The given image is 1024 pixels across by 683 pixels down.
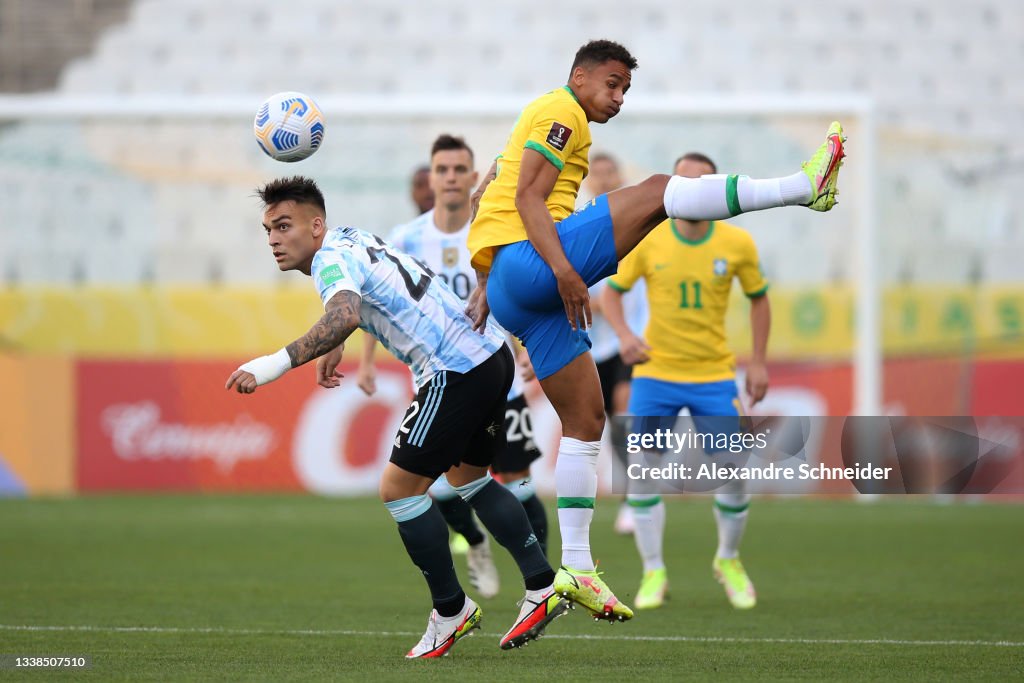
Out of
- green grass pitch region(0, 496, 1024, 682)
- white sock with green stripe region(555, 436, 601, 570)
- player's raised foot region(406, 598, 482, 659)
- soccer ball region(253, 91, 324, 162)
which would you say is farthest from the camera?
soccer ball region(253, 91, 324, 162)

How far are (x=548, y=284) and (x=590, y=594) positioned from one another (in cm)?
127

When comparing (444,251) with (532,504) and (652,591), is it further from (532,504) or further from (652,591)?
(652,591)

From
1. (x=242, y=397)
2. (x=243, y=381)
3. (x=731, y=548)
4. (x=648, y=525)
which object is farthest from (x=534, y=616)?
(x=242, y=397)

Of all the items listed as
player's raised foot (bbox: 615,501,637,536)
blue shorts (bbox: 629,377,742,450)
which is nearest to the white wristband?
blue shorts (bbox: 629,377,742,450)

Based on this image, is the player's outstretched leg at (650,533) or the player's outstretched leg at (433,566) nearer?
the player's outstretched leg at (433,566)

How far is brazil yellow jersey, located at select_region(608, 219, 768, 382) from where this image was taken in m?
8.12

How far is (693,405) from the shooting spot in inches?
317

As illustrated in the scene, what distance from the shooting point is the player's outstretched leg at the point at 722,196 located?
5.48 m

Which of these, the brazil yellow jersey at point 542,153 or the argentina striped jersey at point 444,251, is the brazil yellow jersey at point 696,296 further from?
the brazil yellow jersey at point 542,153

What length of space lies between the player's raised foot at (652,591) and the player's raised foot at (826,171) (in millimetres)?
2882

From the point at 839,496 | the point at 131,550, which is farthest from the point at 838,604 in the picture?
the point at 839,496

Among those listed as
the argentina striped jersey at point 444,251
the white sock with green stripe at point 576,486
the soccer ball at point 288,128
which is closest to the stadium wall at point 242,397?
the argentina striped jersey at point 444,251

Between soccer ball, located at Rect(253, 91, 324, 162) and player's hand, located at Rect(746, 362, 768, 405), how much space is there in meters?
3.01

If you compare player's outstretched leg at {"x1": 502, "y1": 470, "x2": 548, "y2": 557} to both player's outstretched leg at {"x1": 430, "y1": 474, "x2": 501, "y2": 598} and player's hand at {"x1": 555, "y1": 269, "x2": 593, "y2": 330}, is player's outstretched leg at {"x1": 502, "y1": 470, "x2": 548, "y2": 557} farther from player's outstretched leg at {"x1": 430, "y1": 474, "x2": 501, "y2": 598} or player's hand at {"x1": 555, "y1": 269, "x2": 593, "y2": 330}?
player's hand at {"x1": 555, "y1": 269, "x2": 593, "y2": 330}
